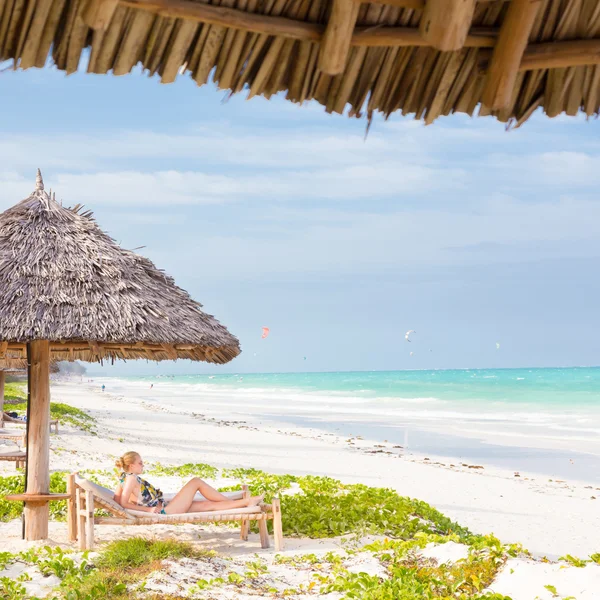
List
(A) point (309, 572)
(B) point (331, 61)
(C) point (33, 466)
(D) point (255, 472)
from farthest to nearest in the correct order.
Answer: (D) point (255, 472) < (C) point (33, 466) < (A) point (309, 572) < (B) point (331, 61)

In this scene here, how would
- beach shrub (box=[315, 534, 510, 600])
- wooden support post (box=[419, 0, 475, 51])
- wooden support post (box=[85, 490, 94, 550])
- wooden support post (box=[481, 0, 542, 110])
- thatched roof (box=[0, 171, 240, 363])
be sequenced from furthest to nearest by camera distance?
wooden support post (box=[85, 490, 94, 550]), thatched roof (box=[0, 171, 240, 363]), beach shrub (box=[315, 534, 510, 600]), wooden support post (box=[481, 0, 542, 110]), wooden support post (box=[419, 0, 475, 51])

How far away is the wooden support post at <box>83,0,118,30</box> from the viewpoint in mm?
1998

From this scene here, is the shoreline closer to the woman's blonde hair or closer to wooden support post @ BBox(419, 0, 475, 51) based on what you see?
the woman's blonde hair

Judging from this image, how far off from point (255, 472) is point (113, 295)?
588 centimetres

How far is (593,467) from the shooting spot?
14156mm

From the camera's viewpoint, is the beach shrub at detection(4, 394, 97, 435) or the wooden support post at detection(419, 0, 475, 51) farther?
the beach shrub at detection(4, 394, 97, 435)

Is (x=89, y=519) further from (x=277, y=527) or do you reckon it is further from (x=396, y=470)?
(x=396, y=470)

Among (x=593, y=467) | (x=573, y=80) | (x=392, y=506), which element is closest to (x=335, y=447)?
(x=593, y=467)

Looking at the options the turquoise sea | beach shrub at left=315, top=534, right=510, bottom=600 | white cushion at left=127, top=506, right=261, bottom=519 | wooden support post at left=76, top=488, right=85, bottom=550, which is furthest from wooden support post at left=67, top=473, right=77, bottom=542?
the turquoise sea

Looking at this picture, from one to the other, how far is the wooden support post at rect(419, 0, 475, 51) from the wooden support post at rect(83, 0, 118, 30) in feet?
2.79

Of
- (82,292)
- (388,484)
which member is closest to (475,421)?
(388,484)

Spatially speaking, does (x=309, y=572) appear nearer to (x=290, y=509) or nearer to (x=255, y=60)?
(x=290, y=509)

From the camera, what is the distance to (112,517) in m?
5.46

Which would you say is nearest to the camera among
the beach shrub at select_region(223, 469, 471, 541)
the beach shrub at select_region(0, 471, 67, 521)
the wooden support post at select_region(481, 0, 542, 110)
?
the wooden support post at select_region(481, 0, 542, 110)
